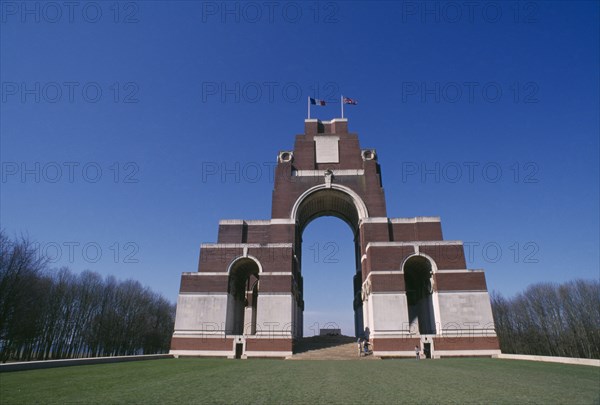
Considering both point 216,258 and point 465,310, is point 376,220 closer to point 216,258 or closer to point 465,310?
point 465,310

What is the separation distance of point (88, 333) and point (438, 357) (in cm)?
4837

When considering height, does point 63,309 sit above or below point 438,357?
above

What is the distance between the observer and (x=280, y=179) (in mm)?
33344

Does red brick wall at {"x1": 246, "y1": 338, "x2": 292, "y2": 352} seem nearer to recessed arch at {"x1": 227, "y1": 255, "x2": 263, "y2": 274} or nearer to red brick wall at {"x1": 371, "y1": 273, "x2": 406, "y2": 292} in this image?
recessed arch at {"x1": 227, "y1": 255, "x2": 263, "y2": 274}

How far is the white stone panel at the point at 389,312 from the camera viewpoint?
85.9ft

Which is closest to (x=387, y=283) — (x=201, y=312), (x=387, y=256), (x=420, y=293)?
(x=387, y=256)

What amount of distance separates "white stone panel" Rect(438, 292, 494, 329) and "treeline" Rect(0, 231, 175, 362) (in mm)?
38166

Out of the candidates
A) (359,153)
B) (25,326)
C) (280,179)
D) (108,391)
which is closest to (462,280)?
(359,153)

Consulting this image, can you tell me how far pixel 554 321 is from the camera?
4694 centimetres

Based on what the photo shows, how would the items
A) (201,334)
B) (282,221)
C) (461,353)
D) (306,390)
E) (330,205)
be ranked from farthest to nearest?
(330,205) → (282,221) → (201,334) → (461,353) → (306,390)

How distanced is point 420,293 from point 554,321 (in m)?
29.8

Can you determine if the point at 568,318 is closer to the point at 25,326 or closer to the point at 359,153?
the point at 359,153

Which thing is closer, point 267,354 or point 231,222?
point 267,354

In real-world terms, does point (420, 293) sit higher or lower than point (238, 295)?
higher
